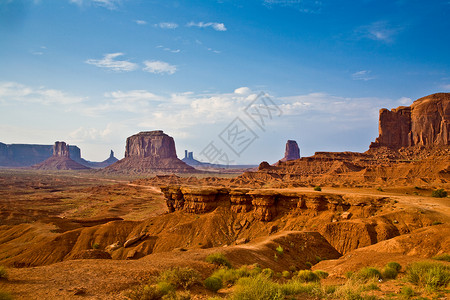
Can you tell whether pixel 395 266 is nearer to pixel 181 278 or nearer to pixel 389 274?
pixel 389 274

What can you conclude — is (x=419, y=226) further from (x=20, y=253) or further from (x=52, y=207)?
(x=52, y=207)

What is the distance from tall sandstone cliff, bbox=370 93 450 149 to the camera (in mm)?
107562

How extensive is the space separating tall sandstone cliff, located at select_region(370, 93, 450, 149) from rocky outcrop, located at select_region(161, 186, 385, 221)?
98.6 metres

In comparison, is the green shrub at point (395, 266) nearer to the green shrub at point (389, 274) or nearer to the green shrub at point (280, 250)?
the green shrub at point (389, 274)

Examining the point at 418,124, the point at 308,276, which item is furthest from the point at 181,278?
the point at 418,124

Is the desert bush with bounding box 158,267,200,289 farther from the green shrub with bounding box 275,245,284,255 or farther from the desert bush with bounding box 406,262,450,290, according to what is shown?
the green shrub with bounding box 275,245,284,255

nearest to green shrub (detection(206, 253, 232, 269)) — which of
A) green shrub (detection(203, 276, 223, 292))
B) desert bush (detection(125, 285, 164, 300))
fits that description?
green shrub (detection(203, 276, 223, 292))

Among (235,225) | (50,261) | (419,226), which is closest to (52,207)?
(50,261)

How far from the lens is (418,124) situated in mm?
111062

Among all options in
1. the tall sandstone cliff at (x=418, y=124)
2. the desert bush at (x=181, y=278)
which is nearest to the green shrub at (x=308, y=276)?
the desert bush at (x=181, y=278)

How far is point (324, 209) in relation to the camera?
96.8 feet

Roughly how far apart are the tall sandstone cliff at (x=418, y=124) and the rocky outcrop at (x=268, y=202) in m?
98.6

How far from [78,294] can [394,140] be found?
13064 centimetres

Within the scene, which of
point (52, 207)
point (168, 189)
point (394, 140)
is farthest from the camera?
point (394, 140)
